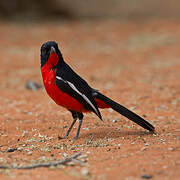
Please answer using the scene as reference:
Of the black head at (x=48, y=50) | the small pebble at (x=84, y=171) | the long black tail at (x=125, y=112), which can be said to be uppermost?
the black head at (x=48, y=50)

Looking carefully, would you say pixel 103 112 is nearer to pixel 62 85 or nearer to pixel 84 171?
pixel 62 85

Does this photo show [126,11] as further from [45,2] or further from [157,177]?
[157,177]

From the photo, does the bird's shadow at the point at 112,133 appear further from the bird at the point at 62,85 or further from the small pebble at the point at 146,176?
the small pebble at the point at 146,176

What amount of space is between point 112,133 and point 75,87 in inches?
34.3

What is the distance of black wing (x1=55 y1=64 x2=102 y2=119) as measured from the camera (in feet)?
15.1

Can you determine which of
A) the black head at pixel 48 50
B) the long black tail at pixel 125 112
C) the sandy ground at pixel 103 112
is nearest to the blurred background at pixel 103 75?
the sandy ground at pixel 103 112

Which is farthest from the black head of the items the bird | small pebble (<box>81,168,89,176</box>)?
small pebble (<box>81,168,89,176</box>)

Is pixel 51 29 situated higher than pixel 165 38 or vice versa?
pixel 51 29

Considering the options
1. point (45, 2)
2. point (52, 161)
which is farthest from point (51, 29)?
point (52, 161)

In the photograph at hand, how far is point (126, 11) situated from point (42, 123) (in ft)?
62.9

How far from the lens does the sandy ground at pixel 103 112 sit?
3.62 meters

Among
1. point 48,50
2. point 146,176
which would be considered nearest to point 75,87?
point 48,50

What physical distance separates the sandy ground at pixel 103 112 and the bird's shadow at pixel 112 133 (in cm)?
1

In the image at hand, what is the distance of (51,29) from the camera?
19734 mm
